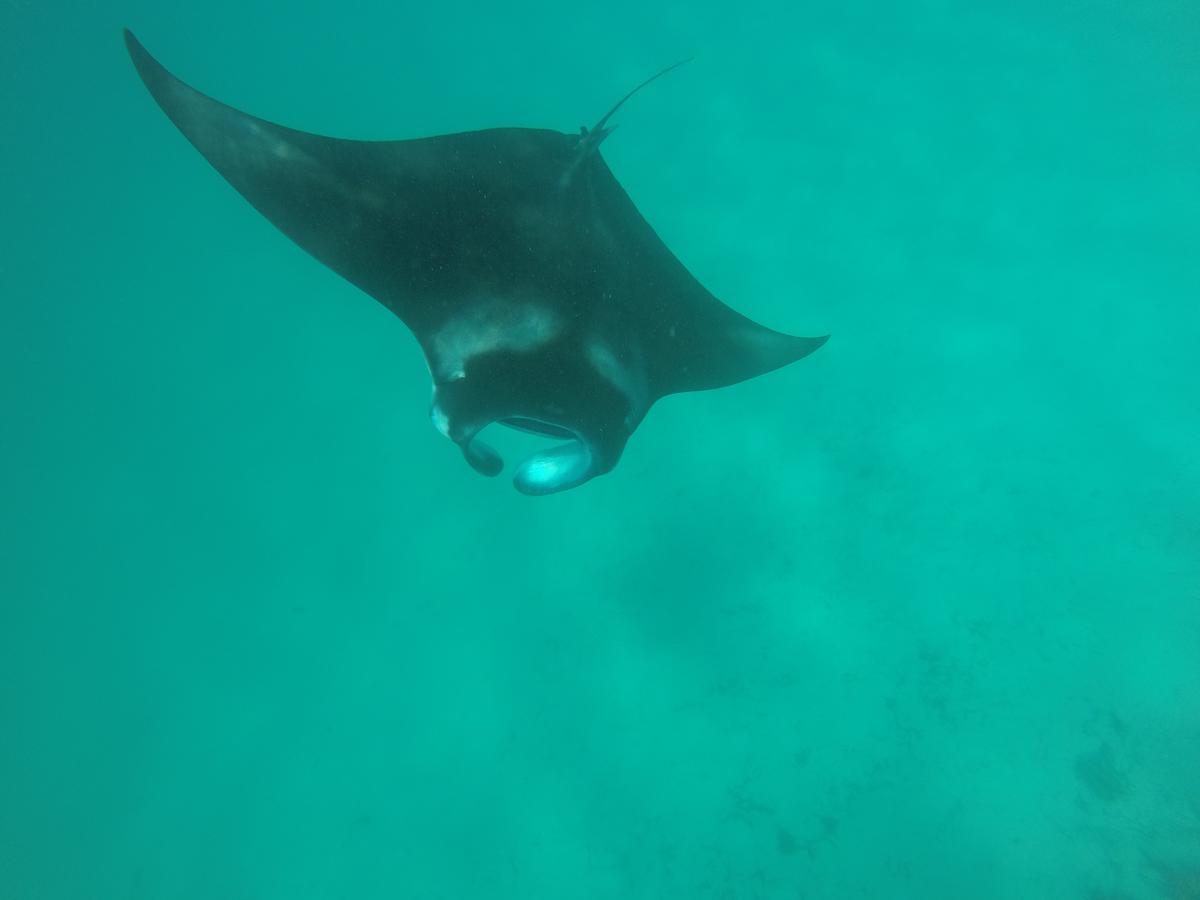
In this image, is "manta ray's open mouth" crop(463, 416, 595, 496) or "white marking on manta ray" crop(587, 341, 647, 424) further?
"white marking on manta ray" crop(587, 341, 647, 424)

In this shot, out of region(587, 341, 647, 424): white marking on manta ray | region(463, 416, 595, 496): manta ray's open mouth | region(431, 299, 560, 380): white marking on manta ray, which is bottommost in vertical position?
region(463, 416, 595, 496): manta ray's open mouth

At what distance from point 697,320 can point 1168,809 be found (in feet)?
25.6

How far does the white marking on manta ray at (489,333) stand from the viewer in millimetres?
3111

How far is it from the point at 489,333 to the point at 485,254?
1.45 ft

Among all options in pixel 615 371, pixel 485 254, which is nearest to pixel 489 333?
pixel 485 254

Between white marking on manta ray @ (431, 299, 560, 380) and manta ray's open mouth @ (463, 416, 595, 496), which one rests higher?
white marking on manta ray @ (431, 299, 560, 380)

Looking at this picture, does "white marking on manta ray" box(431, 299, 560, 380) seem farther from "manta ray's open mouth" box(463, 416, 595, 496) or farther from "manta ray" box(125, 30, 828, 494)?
"manta ray's open mouth" box(463, 416, 595, 496)

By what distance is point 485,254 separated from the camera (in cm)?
333

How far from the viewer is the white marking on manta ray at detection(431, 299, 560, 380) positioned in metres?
3.11

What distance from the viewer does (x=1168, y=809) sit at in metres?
7.51

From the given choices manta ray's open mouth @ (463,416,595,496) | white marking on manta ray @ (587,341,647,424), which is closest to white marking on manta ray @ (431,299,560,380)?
white marking on manta ray @ (587,341,647,424)

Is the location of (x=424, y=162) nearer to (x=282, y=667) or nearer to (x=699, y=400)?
(x=699, y=400)

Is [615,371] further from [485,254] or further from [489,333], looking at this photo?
[485,254]

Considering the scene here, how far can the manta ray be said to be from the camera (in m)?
3.07
